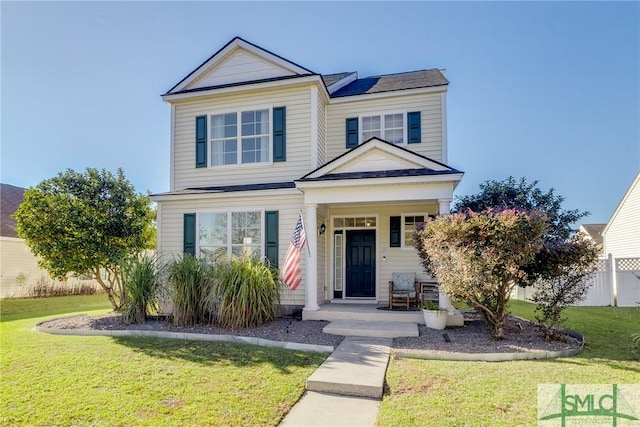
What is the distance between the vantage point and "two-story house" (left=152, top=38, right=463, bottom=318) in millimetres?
10297

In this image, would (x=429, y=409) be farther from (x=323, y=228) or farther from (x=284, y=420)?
(x=323, y=228)

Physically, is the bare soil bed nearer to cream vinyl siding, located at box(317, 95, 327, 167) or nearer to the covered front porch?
the covered front porch

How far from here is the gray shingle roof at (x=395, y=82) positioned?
11.1 meters

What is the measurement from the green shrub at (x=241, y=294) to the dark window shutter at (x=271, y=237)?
131cm

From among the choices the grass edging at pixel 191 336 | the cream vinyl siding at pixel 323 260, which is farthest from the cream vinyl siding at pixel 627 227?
the grass edging at pixel 191 336

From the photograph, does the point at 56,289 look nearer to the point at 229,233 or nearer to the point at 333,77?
the point at 229,233

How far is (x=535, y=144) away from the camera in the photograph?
18.7 meters

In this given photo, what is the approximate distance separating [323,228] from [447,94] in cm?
542

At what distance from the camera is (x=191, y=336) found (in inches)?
290

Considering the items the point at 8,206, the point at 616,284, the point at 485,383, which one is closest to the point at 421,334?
the point at 485,383

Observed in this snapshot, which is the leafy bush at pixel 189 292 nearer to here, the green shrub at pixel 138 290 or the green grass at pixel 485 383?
the green shrub at pixel 138 290

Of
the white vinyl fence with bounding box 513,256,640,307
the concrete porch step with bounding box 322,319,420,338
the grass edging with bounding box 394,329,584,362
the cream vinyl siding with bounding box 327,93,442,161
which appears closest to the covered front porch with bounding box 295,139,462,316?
the concrete porch step with bounding box 322,319,420,338

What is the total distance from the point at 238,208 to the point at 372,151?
406 centimetres

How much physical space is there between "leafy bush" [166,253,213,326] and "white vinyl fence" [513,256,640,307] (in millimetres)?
12871
